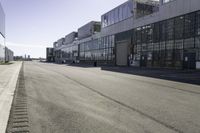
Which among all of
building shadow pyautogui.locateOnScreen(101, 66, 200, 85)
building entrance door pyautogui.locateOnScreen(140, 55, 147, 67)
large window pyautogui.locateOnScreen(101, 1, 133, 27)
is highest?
large window pyautogui.locateOnScreen(101, 1, 133, 27)

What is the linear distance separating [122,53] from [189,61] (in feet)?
80.9

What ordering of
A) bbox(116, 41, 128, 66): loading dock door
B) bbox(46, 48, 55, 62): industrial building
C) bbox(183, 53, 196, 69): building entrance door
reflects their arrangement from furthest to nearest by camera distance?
bbox(46, 48, 55, 62): industrial building → bbox(116, 41, 128, 66): loading dock door → bbox(183, 53, 196, 69): building entrance door

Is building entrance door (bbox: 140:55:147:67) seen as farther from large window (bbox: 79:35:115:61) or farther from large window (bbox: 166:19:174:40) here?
large window (bbox: 79:35:115:61)

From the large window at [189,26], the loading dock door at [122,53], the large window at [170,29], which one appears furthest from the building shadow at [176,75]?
the loading dock door at [122,53]

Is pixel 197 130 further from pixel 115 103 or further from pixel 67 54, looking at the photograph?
pixel 67 54

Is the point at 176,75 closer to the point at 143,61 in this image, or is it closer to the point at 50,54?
the point at 143,61

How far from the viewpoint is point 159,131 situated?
5879 millimetres

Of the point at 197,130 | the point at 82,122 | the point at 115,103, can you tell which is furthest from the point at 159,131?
the point at 115,103

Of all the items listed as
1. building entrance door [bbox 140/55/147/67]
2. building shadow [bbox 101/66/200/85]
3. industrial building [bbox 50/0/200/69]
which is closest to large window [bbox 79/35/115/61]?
industrial building [bbox 50/0/200/69]

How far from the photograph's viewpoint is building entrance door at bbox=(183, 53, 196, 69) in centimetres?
3888

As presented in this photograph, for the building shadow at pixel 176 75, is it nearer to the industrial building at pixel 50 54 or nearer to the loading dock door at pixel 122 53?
the loading dock door at pixel 122 53

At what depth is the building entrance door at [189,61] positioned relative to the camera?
3888 cm

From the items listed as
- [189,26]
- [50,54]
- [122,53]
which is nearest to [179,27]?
[189,26]

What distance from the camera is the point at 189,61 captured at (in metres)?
39.7
